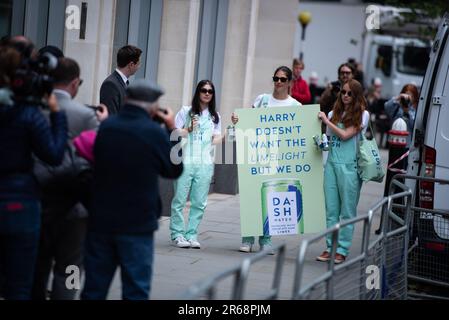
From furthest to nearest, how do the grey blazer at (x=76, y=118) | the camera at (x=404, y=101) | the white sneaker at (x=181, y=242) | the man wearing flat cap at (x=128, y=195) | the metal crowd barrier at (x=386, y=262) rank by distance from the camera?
the camera at (x=404, y=101)
the white sneaker at (x=181, y=242)
the grey blazer at (x=76, y=118)
the man wearing flat cap at (x=128, y=195)
the metal crowd barrier at (x=386, y=262)

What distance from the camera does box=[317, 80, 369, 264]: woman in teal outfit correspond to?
10227 millimetres

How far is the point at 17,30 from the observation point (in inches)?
424

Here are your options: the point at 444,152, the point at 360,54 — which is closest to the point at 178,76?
the point at 444,152

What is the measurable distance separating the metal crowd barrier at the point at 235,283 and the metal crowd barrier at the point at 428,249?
3519 millimetres

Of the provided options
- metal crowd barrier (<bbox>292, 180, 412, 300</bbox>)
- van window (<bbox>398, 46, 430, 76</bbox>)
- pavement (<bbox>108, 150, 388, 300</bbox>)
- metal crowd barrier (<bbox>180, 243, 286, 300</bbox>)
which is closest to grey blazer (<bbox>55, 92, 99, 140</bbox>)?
pavement (<bbox>108, 150, 388, 300</bbox>)

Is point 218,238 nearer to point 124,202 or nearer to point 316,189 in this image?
point 316,189

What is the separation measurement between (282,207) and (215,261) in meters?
0.90

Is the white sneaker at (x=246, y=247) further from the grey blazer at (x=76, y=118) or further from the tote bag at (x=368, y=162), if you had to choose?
the grey blazer at (x=76, y=118)

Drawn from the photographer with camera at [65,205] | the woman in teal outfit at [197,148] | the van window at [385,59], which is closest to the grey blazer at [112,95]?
the woman in teal outfit at [197,148]

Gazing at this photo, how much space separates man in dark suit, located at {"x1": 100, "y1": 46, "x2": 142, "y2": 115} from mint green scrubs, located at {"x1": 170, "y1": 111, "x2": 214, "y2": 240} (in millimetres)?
1171

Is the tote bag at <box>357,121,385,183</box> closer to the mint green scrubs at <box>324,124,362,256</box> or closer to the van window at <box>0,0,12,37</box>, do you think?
the mint green scrubs at <box>324,124,362,256</box>

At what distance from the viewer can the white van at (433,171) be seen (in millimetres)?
9250

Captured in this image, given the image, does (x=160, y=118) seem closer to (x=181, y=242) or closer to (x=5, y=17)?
(x=181, y=242)

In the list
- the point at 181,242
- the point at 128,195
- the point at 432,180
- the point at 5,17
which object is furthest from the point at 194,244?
the point at 128,195
